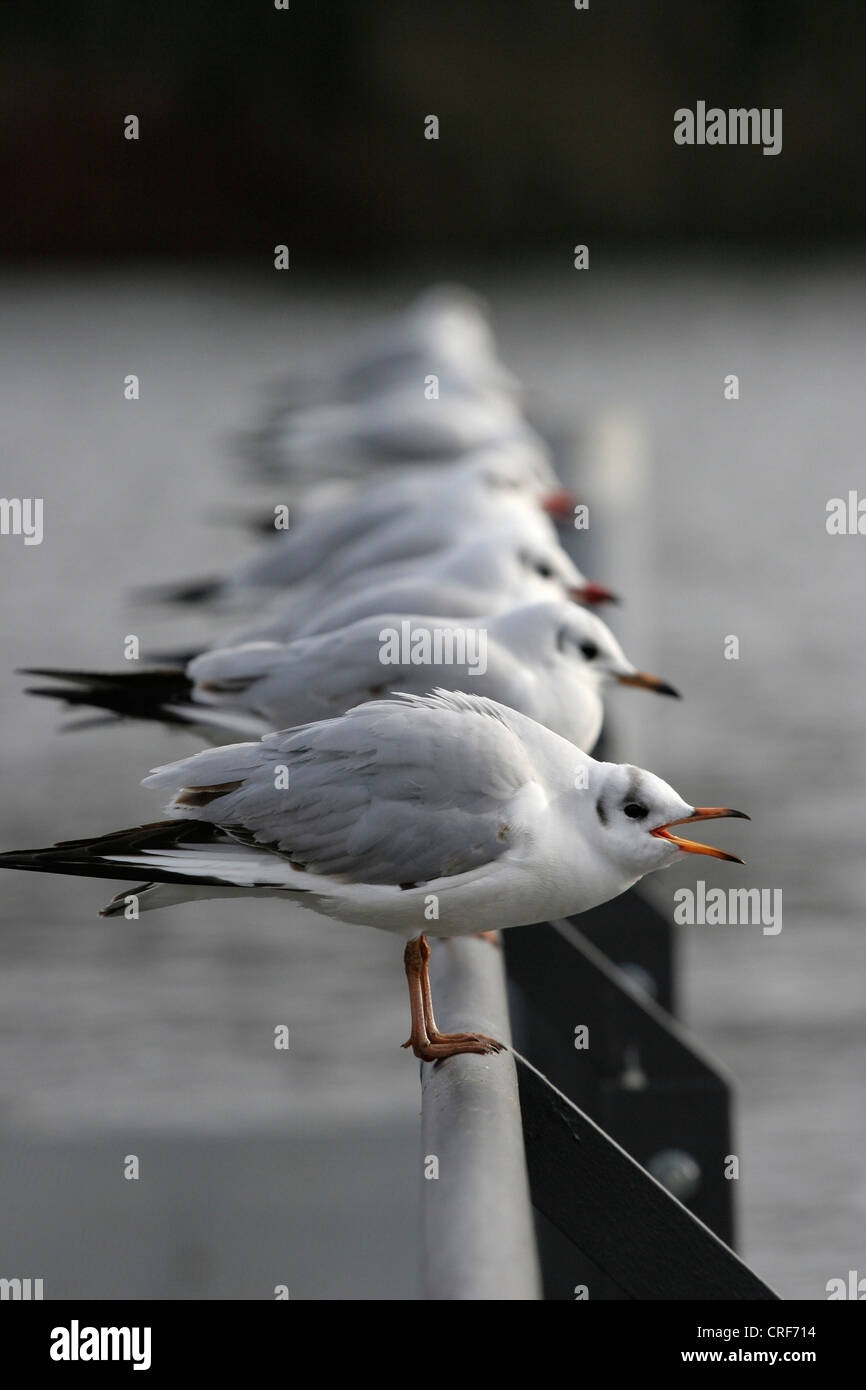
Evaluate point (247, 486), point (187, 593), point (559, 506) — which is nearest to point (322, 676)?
point (187, 593)

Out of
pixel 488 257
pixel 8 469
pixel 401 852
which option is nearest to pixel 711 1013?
pixel 401 852

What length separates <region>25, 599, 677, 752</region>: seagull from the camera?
346cm

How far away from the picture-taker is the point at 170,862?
2.67 metres

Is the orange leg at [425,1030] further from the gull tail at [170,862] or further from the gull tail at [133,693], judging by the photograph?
the gull tail at [133,693]

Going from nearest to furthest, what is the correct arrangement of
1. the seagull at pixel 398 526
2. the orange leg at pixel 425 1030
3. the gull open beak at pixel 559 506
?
the orange leg at pixel 425 1030, the seagull at pixel 398 526, the gull open beak at pixel 559 506

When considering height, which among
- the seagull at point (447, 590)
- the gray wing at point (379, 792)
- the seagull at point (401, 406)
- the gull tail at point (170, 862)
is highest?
the seagull at point (401, 406)

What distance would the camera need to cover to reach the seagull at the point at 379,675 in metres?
3.46

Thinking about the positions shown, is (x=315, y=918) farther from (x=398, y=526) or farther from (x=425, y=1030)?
(x=425, y=1030)

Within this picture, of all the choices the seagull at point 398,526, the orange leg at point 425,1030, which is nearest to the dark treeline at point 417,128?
the seagull at point 398,526

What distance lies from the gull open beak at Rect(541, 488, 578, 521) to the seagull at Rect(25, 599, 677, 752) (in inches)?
78.7

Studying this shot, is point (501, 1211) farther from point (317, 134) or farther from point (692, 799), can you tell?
point (317, 134)

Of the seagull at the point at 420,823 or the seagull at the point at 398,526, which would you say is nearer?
the seagull at the point at 420,823
